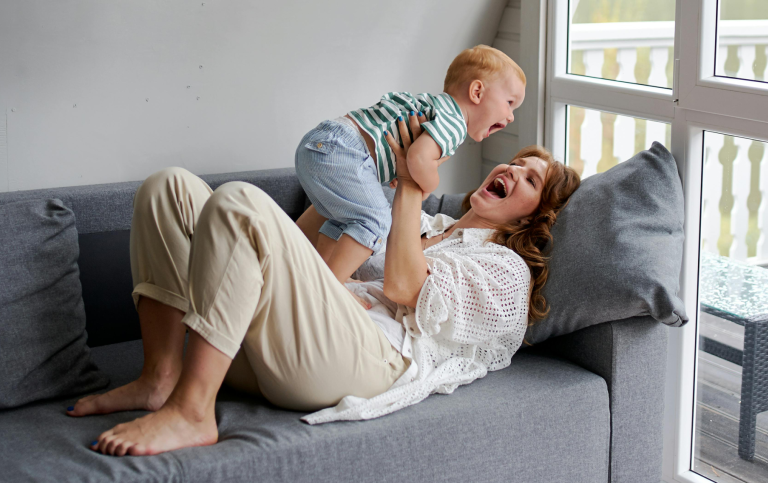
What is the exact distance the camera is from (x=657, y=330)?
1.67 m

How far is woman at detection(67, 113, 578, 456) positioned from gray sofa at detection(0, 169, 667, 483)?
0.15 ft

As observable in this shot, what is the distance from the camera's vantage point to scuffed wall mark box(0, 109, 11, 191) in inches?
81.3

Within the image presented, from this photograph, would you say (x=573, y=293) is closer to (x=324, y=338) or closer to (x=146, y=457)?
(x=324, y=338)

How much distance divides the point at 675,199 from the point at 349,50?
132 centimetres

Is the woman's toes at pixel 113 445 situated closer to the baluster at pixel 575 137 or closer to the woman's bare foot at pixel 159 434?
the woman's bare foot at pixel 159 434

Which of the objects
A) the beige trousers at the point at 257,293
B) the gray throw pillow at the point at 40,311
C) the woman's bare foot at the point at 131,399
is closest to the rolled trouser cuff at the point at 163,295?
the beige trousers at the point at 257,293

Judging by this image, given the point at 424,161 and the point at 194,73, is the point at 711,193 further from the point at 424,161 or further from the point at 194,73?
the point at 194,73

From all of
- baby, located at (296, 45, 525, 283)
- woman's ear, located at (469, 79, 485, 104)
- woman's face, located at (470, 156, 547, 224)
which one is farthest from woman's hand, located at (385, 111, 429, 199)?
woman's face, located at (470, 156, 547, 224)

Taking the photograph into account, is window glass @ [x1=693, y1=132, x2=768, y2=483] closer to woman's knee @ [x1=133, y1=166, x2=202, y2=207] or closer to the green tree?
the green tree

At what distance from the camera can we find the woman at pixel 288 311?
128cm

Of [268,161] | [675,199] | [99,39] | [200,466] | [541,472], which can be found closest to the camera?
[200,466]

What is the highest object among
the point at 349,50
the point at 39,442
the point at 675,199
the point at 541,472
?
the point at 349,50

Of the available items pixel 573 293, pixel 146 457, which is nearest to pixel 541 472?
pixel 573 293

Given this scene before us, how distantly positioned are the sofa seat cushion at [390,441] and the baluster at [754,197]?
0.61 meters
